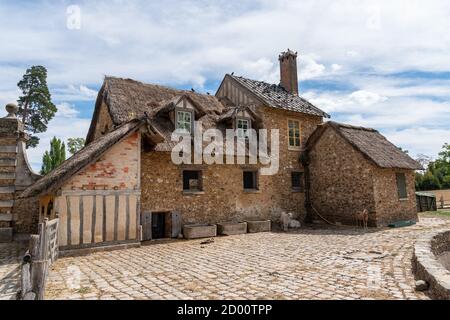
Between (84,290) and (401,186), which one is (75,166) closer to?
(84,290)

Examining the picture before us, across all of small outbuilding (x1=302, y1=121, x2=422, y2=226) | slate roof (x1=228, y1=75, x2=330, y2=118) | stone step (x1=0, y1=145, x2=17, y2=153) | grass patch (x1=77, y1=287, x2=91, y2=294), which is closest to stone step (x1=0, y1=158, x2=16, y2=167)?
stone step (x1=0, y1=145, x2=17, y2=153)

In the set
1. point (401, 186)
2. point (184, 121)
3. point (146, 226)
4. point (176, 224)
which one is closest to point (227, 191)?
point (176, 224)

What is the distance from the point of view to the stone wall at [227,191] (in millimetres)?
10281

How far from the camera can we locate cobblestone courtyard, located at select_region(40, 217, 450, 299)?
4.29 metres

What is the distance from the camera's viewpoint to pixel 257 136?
13.8m

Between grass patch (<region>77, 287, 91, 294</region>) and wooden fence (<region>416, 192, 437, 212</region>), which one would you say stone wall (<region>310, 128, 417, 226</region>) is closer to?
wooden fence (<region>416, 192, 437, 212</region>)

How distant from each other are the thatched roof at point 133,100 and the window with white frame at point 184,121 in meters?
0.52

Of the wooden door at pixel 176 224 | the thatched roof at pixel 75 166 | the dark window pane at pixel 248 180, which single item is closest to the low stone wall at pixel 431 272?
the wooden door at pixel 176 224

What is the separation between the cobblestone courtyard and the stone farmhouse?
140 cm

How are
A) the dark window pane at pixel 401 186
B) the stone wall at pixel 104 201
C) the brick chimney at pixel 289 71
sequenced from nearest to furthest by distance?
1. the stone wall at pixel 104 201
2. the dark window pane at pixel 401 186
3. the brick chimney at pixel 289 71

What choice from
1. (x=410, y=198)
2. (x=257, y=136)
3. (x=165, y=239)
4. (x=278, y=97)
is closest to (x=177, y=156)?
(x=165, y=239)

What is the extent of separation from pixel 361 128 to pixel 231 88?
6.81m

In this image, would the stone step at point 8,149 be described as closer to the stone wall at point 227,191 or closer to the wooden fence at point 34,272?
the stone wall at point 227,191

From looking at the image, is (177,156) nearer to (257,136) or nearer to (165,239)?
(165,239)
